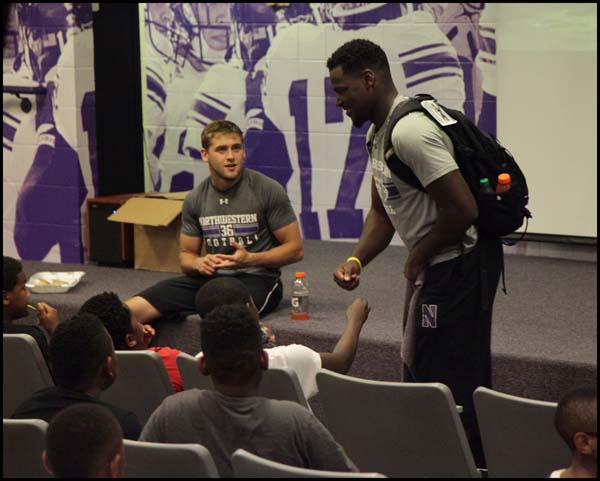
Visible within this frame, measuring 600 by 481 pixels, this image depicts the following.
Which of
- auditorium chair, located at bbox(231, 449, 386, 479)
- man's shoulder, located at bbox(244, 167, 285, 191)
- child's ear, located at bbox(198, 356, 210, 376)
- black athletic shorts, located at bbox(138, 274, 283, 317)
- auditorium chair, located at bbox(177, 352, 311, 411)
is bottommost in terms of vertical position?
black athletic shorts, located at bbox(138, 274, 283, 317)

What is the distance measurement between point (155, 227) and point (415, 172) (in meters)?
2.90

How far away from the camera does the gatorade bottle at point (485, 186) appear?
347 cm

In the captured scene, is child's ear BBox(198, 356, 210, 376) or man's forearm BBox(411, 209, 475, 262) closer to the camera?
child's ear BBox(198, 356, 210, 376)

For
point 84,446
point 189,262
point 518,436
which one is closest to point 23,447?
point 84,446

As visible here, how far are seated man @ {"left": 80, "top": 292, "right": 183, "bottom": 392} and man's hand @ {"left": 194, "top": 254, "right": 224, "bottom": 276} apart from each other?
45.2 inches

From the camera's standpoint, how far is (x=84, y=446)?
7.30 ft

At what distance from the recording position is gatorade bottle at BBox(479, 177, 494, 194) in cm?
347

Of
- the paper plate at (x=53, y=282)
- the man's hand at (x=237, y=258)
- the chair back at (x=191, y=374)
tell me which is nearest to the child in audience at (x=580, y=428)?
the chair back at (x=191, y=374)

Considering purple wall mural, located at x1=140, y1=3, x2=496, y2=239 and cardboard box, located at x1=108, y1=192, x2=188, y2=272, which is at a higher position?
purple wall mural, located at x1=140, y1=3, x2=496, y2=239

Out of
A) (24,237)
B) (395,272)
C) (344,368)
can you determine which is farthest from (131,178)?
(344,368)

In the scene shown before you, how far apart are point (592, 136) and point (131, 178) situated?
2710mm

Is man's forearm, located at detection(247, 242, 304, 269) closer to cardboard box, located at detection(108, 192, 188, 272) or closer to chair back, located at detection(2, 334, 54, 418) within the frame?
cardboard box, located at detection(108, 192, 188, 272)

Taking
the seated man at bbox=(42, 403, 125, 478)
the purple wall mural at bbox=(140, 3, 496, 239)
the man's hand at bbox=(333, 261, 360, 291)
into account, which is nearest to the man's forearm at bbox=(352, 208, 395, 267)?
the man's hand at bbox=(333, 261, 360, 291)

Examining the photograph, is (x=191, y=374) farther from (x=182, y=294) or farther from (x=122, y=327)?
(x=182, y=294)
